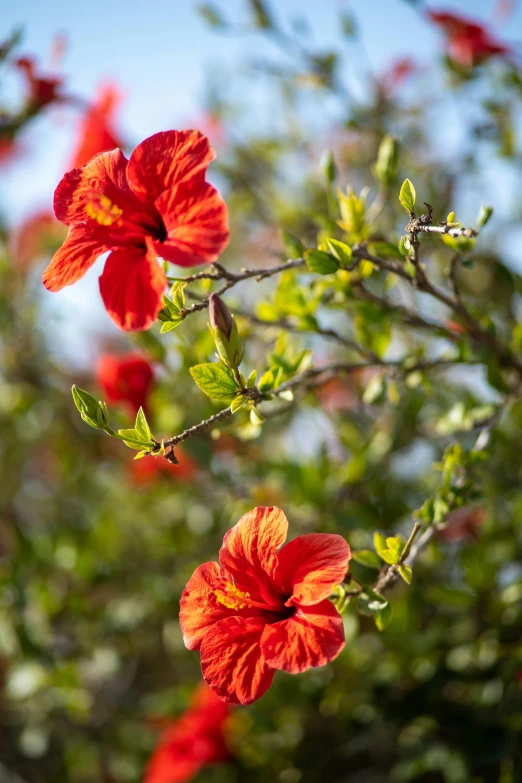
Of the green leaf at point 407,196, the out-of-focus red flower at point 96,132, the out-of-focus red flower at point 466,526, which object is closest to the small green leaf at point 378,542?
the green leaf at point 407,196

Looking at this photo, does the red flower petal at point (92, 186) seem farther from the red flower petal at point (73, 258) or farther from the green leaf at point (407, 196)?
the green leaf at point (407, 196)

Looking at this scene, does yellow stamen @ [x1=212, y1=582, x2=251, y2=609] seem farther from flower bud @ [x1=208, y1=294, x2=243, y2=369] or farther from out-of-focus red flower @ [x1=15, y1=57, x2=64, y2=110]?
out-of-focus red flower @ [x1=15, y1=57, x2=64, y2=110]

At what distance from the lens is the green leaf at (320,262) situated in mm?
796

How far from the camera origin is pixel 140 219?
0.76 meters

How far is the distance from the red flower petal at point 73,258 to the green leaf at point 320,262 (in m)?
0.24

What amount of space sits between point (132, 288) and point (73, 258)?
0.09 meters

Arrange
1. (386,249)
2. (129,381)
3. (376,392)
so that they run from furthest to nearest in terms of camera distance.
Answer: (129,381) → (376,392) → (386,249)

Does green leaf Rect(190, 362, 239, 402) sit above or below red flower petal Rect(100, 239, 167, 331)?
below

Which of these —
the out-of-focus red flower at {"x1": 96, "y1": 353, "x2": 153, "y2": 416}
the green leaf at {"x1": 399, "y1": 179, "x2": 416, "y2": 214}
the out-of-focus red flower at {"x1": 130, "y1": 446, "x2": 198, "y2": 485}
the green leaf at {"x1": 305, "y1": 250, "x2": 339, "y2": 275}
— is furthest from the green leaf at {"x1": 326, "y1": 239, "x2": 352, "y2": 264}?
the out-of-focus red flower at {"x1": 130, "y1": 446, "x2": 198, "y2": 485}

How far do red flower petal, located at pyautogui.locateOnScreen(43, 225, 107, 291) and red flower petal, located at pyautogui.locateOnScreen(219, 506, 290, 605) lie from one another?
1.08 feet

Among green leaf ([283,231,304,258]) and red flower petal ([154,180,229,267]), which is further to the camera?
green leaf ([283,231,304,258])

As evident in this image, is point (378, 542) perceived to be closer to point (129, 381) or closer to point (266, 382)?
point (266, 382)

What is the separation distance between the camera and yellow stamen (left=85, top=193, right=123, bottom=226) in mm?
727

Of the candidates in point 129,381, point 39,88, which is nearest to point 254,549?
point 129,381
